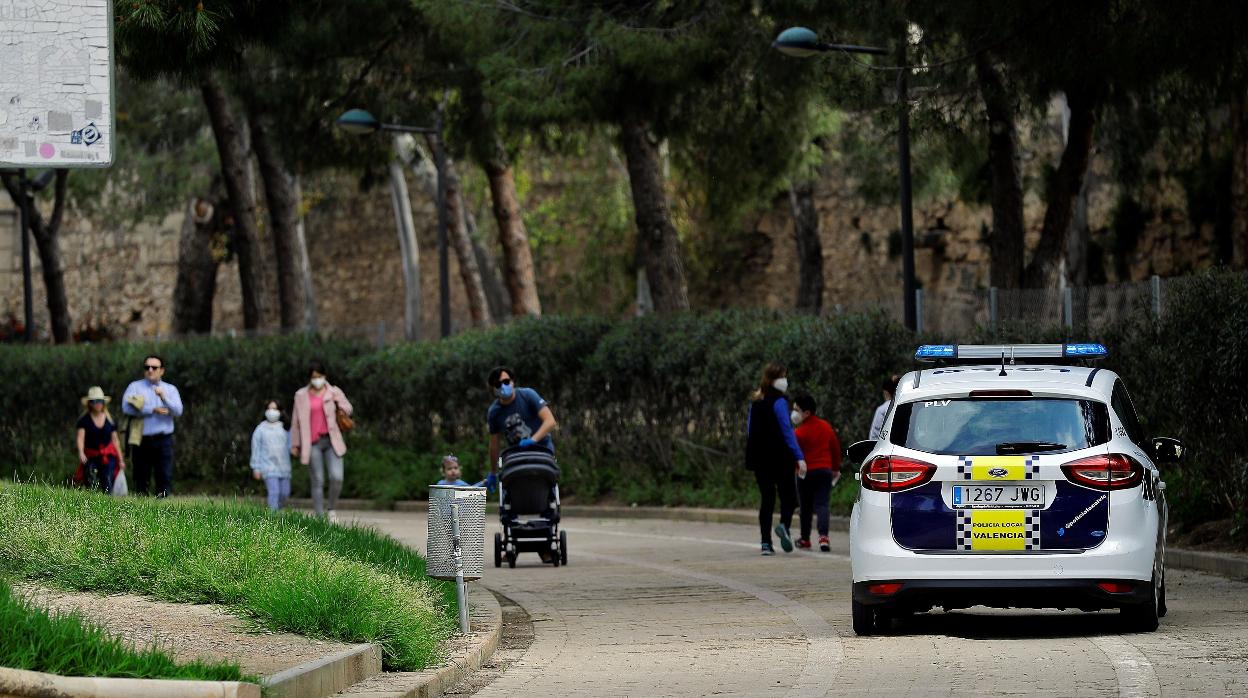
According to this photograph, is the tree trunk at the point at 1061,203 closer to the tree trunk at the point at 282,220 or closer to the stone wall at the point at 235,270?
the tree trunk at the point at 282,220

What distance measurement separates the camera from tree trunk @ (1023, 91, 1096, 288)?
26.2 meters

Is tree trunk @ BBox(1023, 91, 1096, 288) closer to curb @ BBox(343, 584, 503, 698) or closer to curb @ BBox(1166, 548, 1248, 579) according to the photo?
curb @ BBox(1166, 548, 1248, 579)

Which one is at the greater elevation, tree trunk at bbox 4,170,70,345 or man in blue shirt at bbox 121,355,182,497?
tree trunk at bbox 4,170,70,345

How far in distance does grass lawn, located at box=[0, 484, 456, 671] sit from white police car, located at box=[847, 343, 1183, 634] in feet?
8.77

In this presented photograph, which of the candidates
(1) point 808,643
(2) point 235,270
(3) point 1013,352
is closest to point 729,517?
(3) point 1013,352

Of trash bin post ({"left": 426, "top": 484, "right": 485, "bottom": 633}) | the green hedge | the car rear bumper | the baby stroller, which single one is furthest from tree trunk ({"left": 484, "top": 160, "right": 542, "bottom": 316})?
the car rear bumper

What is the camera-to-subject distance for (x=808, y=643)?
12500 mm

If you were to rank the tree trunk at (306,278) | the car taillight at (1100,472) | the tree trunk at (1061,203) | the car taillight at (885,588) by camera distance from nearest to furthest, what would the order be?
1. the car taillight at (1100,472)
2. the car taillight at (885,588)
3. the tree trunk at (1061,203)
4. the tree trunk at (306,278)

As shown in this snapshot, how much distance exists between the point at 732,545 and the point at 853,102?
21.5ft

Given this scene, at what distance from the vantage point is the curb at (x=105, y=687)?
26.6 ft

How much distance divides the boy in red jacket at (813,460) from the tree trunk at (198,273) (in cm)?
2444

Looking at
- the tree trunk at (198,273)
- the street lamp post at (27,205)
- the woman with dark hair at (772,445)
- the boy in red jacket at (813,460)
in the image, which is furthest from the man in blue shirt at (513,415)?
the tree trunk at (198,273)

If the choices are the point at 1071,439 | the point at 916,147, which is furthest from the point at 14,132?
the point at 916,147

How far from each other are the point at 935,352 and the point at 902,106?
10.4 metres
